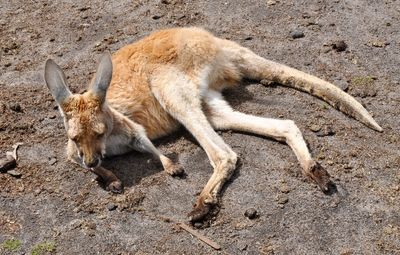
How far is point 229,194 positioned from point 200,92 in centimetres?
113

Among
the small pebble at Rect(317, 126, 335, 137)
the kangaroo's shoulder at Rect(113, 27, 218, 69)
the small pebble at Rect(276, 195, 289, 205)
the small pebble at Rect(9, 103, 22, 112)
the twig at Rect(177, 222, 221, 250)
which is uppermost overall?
the kangaroo's shoulder at Rect(113, 27, 218, 69)

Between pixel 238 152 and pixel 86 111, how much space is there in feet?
4.29

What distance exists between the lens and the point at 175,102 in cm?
549

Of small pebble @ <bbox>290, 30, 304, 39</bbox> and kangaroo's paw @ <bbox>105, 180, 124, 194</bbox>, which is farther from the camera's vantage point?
small pebble @ <bbox>290, 30, 304, 39</bbox>

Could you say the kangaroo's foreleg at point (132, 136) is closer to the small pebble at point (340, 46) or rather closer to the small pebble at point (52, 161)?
the small pebble at point (52, 161)

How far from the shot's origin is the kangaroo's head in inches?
193

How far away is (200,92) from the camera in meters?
5.64

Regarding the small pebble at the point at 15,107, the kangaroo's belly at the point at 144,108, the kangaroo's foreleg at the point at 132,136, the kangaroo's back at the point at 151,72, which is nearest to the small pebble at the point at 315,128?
the kangaroo's back at the point at 151,72

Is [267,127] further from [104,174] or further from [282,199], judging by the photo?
[104,174]

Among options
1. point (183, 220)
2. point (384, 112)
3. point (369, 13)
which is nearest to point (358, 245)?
point (183, 220)

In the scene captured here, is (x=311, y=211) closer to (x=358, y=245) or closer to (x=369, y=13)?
(x=358, y=245)

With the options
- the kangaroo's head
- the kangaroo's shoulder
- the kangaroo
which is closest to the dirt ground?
the kangaroo

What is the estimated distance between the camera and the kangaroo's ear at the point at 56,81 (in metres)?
4.89

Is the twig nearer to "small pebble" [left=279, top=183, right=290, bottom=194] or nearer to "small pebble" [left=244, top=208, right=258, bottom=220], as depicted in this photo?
"small pebble" [left=244, top=208, right=258, bottom=220]
